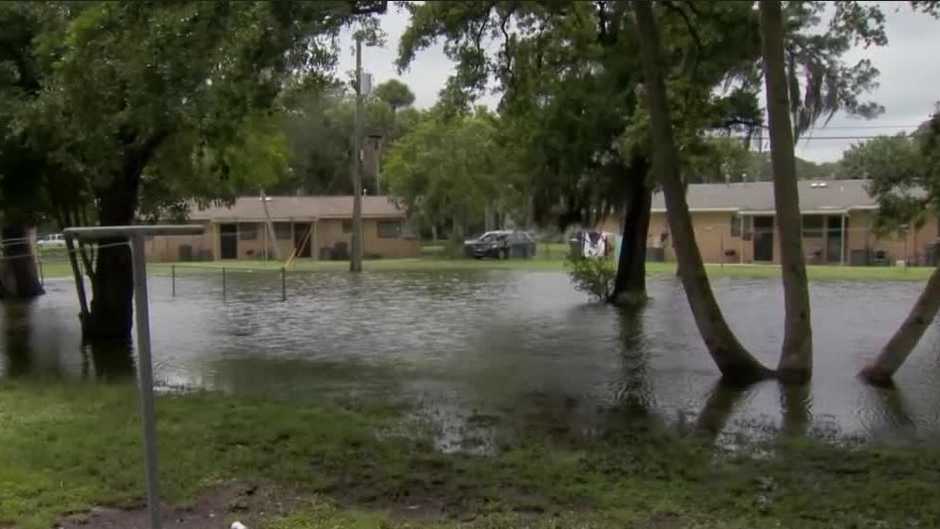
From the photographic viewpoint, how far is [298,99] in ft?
44.3

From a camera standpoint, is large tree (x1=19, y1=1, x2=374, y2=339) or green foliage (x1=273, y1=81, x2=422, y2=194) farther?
green foliage (x1=273, y1=81, x2=422, y2=194)

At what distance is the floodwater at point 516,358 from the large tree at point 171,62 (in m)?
3.12

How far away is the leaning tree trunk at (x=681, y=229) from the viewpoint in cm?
1179

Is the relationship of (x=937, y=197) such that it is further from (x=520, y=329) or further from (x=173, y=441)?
(x=173, y=441)

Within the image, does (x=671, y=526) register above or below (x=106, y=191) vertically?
below

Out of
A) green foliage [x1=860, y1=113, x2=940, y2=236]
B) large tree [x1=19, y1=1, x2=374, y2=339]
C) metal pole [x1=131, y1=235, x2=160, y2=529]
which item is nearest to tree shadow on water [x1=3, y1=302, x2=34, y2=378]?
large tree [x1=19, y1=1, x2=374, y2=339]

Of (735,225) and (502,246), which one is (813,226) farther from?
(502,246)

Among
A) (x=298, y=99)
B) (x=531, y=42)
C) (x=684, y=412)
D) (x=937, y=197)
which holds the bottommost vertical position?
(x=684, y=412)

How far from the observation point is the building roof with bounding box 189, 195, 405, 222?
174 ft

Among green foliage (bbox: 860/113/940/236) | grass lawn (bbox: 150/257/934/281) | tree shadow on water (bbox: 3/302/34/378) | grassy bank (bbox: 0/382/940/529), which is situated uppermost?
green foliage (bbox: 860/113/940/236)

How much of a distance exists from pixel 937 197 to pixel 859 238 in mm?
25646

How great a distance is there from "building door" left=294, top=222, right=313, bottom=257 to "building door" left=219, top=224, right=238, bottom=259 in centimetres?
323

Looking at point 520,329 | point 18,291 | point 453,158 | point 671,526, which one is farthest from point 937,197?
point 453,158

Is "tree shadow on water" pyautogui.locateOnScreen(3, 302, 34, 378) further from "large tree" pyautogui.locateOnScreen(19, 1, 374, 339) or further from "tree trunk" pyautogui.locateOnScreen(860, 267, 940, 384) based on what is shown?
"tree trunk" pyautogui.locateOnScreen(860, 267, 940, 384)
